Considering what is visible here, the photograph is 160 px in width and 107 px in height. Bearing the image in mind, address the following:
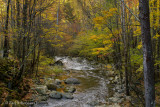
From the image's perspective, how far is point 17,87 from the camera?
5258 mm

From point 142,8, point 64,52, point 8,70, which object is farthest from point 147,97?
point 64,52

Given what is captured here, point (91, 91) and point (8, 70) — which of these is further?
point (91, 91)

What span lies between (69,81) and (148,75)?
8.02 meters

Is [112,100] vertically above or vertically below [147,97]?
below

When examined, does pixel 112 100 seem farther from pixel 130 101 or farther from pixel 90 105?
pixel 90 105

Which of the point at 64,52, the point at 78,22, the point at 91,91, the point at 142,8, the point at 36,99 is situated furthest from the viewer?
the point at 78,22

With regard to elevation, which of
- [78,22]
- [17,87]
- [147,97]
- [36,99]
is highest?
[78,22]

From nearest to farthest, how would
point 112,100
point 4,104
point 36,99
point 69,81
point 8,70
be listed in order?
point 4,104
point 8,70
point 36,99
point 112,100
point 69,81

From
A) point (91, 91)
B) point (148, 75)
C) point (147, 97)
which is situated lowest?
point (91, 91)

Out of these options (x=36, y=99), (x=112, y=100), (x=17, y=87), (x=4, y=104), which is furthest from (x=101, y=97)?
(x=4, y=104)

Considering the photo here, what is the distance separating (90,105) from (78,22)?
1114 inches

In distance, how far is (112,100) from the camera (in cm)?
636

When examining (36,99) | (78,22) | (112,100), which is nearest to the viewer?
(36,99)

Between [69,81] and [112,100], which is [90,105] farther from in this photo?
[69,81]
